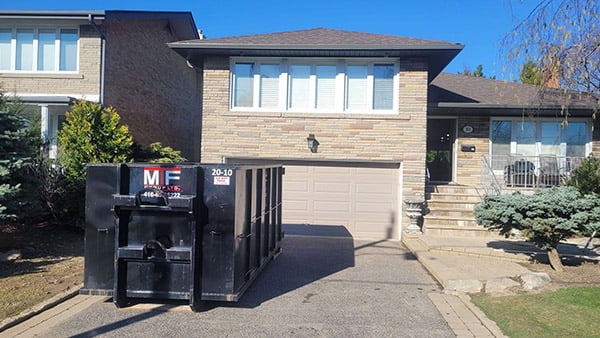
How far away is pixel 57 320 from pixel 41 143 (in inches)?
206

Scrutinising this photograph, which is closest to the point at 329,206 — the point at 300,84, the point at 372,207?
the point at 372,207

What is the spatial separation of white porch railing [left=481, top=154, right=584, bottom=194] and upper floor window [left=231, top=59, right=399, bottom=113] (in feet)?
13.2

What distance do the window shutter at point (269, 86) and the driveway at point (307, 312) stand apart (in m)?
5.13

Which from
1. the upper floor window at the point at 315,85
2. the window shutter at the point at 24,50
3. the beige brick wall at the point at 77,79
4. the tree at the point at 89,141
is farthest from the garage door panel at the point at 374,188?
the window shutter at the point at 24,50

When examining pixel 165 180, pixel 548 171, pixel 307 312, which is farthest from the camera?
pixel 548 171

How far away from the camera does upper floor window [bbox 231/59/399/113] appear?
1078 cm

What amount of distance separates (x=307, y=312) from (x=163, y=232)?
6.87ft

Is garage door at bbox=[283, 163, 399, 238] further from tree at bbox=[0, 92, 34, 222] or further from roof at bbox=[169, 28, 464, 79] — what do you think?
tree at bbox=[0, 92, 34, 222]

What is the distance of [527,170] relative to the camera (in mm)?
12070

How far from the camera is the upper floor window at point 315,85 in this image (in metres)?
10.8

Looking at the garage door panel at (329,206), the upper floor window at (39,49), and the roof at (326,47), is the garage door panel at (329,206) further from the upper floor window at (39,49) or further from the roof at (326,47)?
the upper floor window at (39,49)

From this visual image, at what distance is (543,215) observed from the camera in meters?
6.62

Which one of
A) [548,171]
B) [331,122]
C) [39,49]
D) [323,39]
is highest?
[323,39]

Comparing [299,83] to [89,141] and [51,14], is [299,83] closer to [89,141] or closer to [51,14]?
[89,141]
